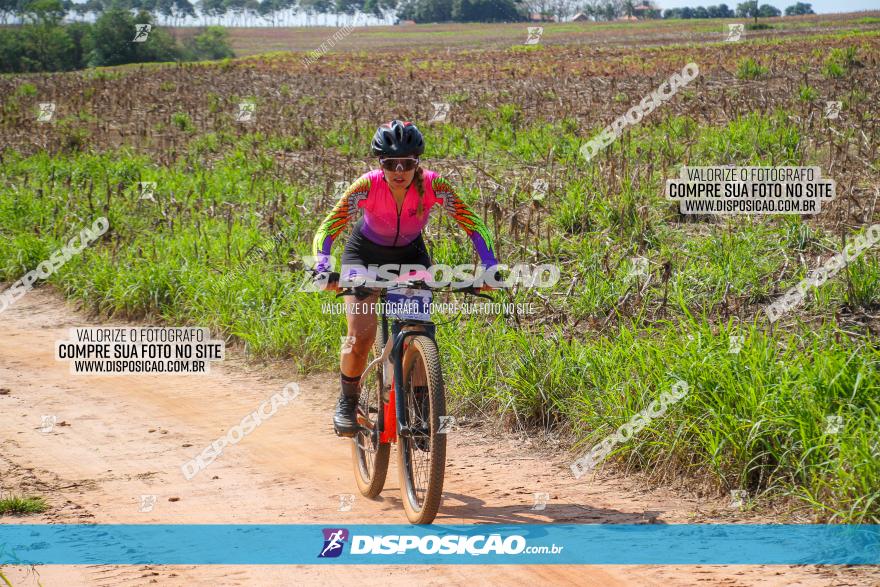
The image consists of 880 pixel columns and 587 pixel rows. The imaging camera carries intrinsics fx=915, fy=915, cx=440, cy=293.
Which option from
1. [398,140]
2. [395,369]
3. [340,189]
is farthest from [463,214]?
[340,189]

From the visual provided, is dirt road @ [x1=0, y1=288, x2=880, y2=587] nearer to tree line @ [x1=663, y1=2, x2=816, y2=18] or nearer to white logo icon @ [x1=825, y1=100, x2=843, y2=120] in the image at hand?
white logo icon @ [x1=825, y1=100, x2=843, y2=120]

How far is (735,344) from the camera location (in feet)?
21.1

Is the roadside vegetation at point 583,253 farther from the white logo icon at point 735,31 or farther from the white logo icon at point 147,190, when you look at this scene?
the white logo icon at point 735,31

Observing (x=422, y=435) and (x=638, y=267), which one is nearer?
(x=422, y=435)

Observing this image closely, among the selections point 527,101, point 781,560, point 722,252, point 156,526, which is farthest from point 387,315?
point 527,101

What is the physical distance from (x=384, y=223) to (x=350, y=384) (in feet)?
3.75

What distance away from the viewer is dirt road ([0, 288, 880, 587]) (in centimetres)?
491

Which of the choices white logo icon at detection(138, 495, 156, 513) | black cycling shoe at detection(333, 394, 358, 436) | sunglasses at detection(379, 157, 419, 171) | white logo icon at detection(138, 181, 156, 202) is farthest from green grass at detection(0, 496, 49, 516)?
white logo icon at detection(138, 181, 156, 202)

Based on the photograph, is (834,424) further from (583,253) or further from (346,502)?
(583,253)

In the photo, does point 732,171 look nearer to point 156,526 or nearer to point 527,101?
point 156,526

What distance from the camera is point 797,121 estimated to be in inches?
542

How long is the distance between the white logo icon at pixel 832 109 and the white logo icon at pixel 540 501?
10.0 metres

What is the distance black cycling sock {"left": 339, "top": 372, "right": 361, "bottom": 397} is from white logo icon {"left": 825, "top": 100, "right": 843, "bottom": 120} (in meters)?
10.4

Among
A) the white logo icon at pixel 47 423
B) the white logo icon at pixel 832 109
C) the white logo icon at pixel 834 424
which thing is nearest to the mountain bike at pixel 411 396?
the white logo icon at pixel 834 424
